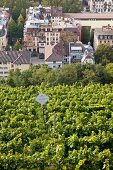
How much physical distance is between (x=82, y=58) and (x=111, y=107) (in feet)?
61.6

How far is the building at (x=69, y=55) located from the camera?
4356 centimetres

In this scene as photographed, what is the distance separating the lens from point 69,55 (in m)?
45.0

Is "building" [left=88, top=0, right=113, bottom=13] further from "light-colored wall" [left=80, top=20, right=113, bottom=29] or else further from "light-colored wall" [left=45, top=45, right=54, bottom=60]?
"light-colored wall" [left=45, top=45, right=54, bottom=60]

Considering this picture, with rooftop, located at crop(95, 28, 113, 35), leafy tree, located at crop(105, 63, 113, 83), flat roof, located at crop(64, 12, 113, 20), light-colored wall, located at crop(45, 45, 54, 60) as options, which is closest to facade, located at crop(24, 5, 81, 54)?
light-colored wall, located at crop(45, 45, 54, 60)

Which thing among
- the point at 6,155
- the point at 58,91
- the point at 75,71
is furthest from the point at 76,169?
the point at 75,71

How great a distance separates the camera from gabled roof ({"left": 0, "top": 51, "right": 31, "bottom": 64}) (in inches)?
1687

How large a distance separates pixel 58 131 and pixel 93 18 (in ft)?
119

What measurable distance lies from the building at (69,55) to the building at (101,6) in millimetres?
18262

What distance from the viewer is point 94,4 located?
209 ft

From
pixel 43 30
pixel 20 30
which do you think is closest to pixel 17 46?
pixel 43 30

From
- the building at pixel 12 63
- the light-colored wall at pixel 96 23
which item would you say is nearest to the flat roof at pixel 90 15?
the light-colored wall at pixel 96 23

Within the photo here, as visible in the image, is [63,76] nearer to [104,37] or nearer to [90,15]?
[104,37]

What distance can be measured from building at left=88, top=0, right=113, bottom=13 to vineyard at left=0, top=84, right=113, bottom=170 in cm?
3465

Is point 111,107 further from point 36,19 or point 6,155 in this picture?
point 36,19
